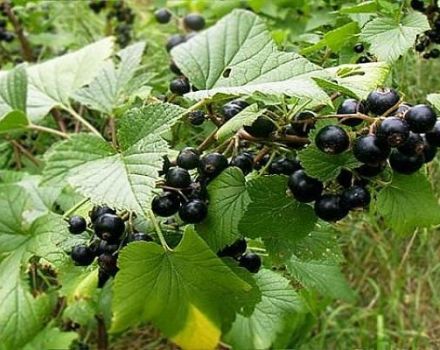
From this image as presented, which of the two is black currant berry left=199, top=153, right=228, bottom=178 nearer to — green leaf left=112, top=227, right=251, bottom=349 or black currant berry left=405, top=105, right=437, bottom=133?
green leaf left=112, top=227, right=251, bottom=349

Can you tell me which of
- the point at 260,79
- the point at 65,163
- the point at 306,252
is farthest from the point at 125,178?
the point at 306,252

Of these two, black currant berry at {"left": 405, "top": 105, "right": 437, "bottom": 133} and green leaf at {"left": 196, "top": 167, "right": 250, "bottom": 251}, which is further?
green leaf at {"left": 196, "top": 167, "right": 250, "bottom": 251}

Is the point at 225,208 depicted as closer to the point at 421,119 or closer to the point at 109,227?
the point at 109,227

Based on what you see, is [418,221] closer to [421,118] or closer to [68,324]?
[421,118]

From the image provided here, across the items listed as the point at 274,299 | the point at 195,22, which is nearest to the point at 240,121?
the point at 274,299

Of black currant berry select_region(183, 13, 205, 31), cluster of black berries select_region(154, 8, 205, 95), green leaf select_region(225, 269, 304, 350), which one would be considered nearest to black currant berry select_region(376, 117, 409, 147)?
green leaf select_region(225, 269, 304, 350)

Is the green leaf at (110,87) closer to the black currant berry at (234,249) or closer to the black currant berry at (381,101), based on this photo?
the black currant berry at (234,249)
